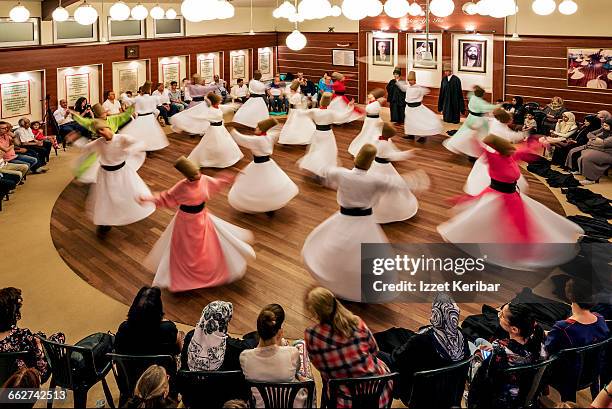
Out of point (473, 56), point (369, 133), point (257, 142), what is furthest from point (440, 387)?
point (473, 56)

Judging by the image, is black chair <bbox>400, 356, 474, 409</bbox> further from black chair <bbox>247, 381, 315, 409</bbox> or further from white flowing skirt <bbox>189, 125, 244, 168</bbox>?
white flowing skirt <bbox>189, 125, 244, 168</bbox>

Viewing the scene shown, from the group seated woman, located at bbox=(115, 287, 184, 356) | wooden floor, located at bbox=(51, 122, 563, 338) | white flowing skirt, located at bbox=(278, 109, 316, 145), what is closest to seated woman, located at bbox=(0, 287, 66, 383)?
seated woman, located at bbox=(115, 287, 184, 356)

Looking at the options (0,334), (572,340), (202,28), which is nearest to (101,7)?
(202,28)

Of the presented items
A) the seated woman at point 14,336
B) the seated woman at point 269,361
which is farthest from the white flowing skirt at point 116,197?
the seated woman at point 269,361

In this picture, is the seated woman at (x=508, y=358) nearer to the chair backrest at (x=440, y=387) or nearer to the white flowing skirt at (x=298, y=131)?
the chair backrest at (x=440, y=387)

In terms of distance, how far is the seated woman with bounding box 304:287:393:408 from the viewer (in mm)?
2984

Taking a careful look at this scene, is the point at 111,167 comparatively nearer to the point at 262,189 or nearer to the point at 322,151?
the point at 262,189

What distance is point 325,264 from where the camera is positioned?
4965 millimetres

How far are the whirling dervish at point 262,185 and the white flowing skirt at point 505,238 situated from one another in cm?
225

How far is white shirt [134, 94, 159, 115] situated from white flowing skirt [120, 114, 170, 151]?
157 millimetres

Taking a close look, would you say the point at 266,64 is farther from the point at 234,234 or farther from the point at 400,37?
the point at 234,234

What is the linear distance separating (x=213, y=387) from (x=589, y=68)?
11126 millimetres

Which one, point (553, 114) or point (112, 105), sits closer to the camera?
point (553, 114)

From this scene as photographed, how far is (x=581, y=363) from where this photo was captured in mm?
3248
